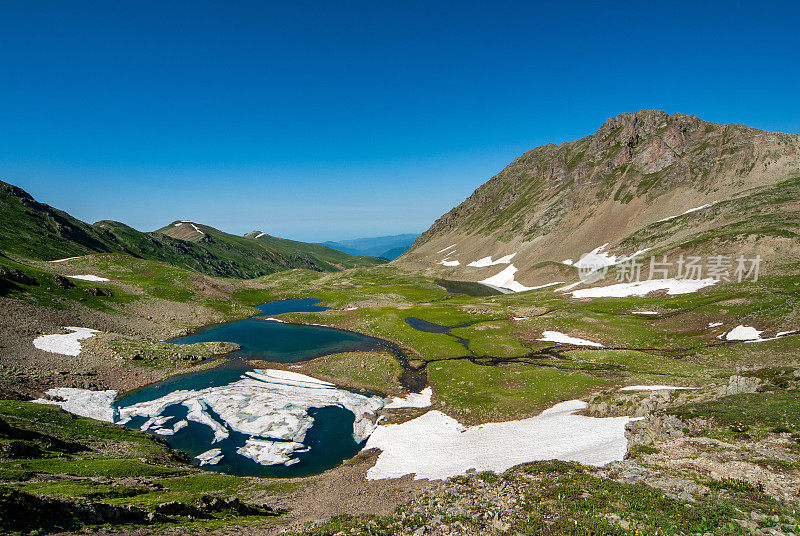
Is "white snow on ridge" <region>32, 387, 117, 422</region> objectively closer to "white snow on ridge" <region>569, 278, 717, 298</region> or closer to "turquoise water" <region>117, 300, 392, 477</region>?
"turquoise water" <region>117, 300, 392, 477</region>

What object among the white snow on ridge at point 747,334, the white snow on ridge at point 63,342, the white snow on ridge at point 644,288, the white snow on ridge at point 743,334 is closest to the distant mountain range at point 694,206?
the white snow on ridge at point 644,288

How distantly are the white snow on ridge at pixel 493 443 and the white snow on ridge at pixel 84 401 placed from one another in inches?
1432

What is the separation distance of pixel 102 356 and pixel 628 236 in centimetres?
18649

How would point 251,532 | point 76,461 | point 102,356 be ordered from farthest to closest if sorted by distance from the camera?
point 102,356 → point 76,461 → point 251,532

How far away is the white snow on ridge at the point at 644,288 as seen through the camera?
315ft

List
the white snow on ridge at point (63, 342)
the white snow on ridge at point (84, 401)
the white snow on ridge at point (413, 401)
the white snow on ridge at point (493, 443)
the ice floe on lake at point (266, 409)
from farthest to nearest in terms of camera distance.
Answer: the white snow on ridge at point (63, 342)
the white snow on ridge at point (413, 401)
the white snow on ridge at point (84, 401)
the ice floe on lake at point (266, 409)
the white snow on ridge at point (493, 443)

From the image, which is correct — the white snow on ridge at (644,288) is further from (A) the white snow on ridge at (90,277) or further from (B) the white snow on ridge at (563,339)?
(A) the white snow on ridge at (90,277)

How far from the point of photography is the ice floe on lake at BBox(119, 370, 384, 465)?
41062mm

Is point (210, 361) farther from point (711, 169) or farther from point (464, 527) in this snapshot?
point (711, 169)

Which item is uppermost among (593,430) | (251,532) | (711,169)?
(711,169)

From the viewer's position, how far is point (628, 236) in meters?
158

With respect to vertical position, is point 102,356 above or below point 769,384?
below

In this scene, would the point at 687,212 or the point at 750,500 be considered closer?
the point at 750,500

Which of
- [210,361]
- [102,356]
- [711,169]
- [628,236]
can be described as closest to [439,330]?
[210,361]
